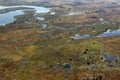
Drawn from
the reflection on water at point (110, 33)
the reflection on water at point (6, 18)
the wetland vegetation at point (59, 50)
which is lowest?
the reflection on water at point (110, 33)

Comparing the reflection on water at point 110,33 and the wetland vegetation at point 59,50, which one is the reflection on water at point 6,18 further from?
the reflection on water at point 110,33

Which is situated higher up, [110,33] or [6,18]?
[6,18]

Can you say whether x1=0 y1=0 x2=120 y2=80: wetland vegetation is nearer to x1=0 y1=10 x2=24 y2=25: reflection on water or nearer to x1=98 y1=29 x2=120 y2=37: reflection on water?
x1=98 y1=29 x2=120 y2=37: reflection on water

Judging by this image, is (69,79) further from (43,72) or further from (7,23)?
(7,23)

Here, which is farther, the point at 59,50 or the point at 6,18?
the point at 6,18

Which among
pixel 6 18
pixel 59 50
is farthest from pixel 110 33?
pixel 6 18

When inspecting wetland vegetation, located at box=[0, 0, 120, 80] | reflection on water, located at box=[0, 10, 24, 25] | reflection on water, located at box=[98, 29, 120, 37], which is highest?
reflection on water, located at box=[0, 10, 24, 25]

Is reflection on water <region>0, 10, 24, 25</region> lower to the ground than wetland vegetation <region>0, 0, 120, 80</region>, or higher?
higher

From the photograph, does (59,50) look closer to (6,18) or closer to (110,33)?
(110,33)

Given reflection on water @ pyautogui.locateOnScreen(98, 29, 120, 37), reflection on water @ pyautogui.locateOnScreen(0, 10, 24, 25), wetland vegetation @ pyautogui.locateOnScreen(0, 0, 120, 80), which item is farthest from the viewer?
reflection on water @ pyautogui.locateOnScreen(0, 10, 24, 25)

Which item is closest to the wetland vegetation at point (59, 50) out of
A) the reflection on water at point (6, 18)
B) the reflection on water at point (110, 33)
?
the reflection on water at point (110, 33)

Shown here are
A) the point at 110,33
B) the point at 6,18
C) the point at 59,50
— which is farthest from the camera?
the point at 6,18

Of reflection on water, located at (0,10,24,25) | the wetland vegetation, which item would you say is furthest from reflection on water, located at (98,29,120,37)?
reflection on water, located at (0,10,24,25)
